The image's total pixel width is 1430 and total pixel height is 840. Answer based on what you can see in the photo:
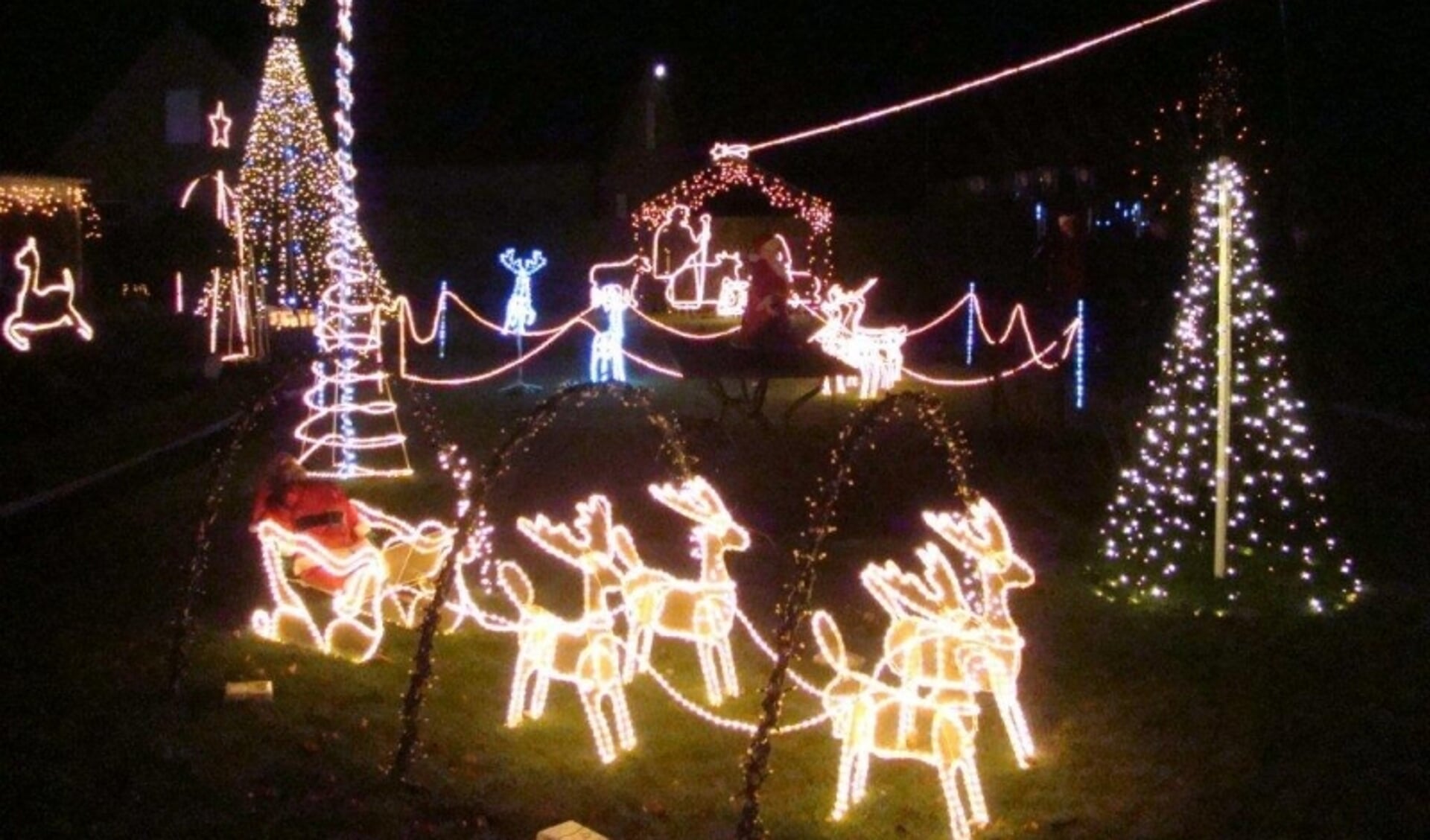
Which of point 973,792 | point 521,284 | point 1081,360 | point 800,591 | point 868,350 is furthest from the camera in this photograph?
point 521,284

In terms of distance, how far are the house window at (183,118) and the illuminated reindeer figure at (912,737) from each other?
1521 inches

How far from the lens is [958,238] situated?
97.2 feet

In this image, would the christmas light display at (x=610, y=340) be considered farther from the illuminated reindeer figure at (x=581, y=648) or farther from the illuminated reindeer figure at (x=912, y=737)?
the illuminated reindeer figure at (x=912, y=737)

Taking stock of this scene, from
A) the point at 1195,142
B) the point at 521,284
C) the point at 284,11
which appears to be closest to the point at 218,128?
the point at 521,284

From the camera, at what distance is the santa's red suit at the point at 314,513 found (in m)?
8.26

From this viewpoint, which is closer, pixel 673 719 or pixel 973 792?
pixel 973 792

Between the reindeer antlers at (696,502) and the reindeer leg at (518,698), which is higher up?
the reindeer antlers at (696,502)

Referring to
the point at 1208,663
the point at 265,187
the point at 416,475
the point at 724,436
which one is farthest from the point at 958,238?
the point at 1208,663

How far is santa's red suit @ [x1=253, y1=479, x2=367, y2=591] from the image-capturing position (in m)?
8.26

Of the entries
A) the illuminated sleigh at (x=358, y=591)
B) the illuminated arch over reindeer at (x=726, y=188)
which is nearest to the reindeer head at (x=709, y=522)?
the illuminated sleigh at (x=358, y=591)

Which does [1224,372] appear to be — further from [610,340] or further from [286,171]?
[286,171]

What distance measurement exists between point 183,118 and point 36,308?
1863 centimetres

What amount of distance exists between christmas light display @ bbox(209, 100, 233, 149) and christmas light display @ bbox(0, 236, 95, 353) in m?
14.3

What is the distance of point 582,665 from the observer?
650 centimetres
